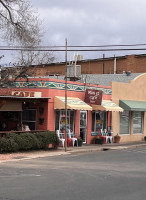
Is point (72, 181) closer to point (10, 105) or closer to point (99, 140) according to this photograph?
point (10, 105)

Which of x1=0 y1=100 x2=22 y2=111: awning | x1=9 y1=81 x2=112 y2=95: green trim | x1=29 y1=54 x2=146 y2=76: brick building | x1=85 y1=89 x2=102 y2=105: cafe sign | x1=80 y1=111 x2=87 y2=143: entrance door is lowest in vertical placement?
x1=80 y1=111 x2=87 y2=143: entrance door

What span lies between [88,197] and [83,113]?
51.2ft

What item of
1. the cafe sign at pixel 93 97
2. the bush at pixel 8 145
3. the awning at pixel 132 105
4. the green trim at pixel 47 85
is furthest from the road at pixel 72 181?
the awning at pixel 132 105

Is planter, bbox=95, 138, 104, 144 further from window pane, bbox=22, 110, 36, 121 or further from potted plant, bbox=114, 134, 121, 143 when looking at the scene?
window pane, bbox=22, 110, 36, 121

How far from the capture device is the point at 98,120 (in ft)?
80.7

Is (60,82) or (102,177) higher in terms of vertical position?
(60,82)

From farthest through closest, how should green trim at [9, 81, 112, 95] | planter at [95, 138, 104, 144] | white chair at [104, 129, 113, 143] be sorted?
1. white chair at [104, 129, 113, 143]
2. planter at [95, 138, 104, 144]
3. green trim at [9, 81, 112, 95]

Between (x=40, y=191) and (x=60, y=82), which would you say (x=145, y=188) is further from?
(x=60, y=82)

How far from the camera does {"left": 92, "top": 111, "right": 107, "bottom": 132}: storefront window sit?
79.9 ft

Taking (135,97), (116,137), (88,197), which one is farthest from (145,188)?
(135,97)

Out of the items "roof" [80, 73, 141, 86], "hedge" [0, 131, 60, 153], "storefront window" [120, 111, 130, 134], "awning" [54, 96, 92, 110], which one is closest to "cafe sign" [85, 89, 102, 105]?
"awning" [54, 96, 92, 110]

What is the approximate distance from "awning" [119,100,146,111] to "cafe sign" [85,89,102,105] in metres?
3.53

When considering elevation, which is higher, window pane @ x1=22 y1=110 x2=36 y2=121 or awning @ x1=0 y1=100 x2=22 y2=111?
awning @ x1=0 y1=100 x2=22 y2=111

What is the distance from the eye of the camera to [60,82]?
2133 cm
